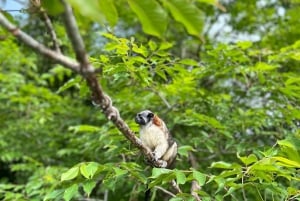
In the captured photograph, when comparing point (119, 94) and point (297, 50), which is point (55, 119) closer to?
point (119, 94)

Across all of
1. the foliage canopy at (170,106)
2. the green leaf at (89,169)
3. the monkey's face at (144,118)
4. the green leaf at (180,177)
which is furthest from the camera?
the monkey's face at (144,118)

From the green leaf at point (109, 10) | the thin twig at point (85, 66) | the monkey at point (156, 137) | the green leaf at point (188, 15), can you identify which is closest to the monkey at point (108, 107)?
the thin twig at point (85, 66)

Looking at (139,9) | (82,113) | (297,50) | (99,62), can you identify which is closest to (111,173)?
(99,62)

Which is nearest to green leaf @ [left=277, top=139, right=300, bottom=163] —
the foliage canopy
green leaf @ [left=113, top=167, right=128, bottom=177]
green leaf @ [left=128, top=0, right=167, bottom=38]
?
the foliage canopy

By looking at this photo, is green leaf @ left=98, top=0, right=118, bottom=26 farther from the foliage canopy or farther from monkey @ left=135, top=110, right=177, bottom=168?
monkey @ left=135, top=110, right=177, bottom=168

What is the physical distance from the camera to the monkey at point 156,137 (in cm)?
327

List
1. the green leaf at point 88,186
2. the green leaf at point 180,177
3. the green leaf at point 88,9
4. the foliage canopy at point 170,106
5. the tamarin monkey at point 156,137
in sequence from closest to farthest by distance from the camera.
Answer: the green leaf at point 88,9 < the foliage canopy at point 170,106 < the green leaf at point 180,177 < the green leaf at point 88,186 < the tamarin monkey at point 156,137

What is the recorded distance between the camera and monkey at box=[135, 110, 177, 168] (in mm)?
3270

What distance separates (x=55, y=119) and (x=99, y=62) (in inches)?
155

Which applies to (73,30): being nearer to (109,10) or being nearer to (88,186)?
(109,10)

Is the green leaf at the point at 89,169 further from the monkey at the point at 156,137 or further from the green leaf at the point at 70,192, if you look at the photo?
the monkey at the point at 156,137

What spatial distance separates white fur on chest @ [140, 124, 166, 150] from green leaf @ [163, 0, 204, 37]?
236 cm

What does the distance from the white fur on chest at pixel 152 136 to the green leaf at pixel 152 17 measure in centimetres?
233

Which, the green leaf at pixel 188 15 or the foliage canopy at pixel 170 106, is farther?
the foliage canopy at pixel 170 106
